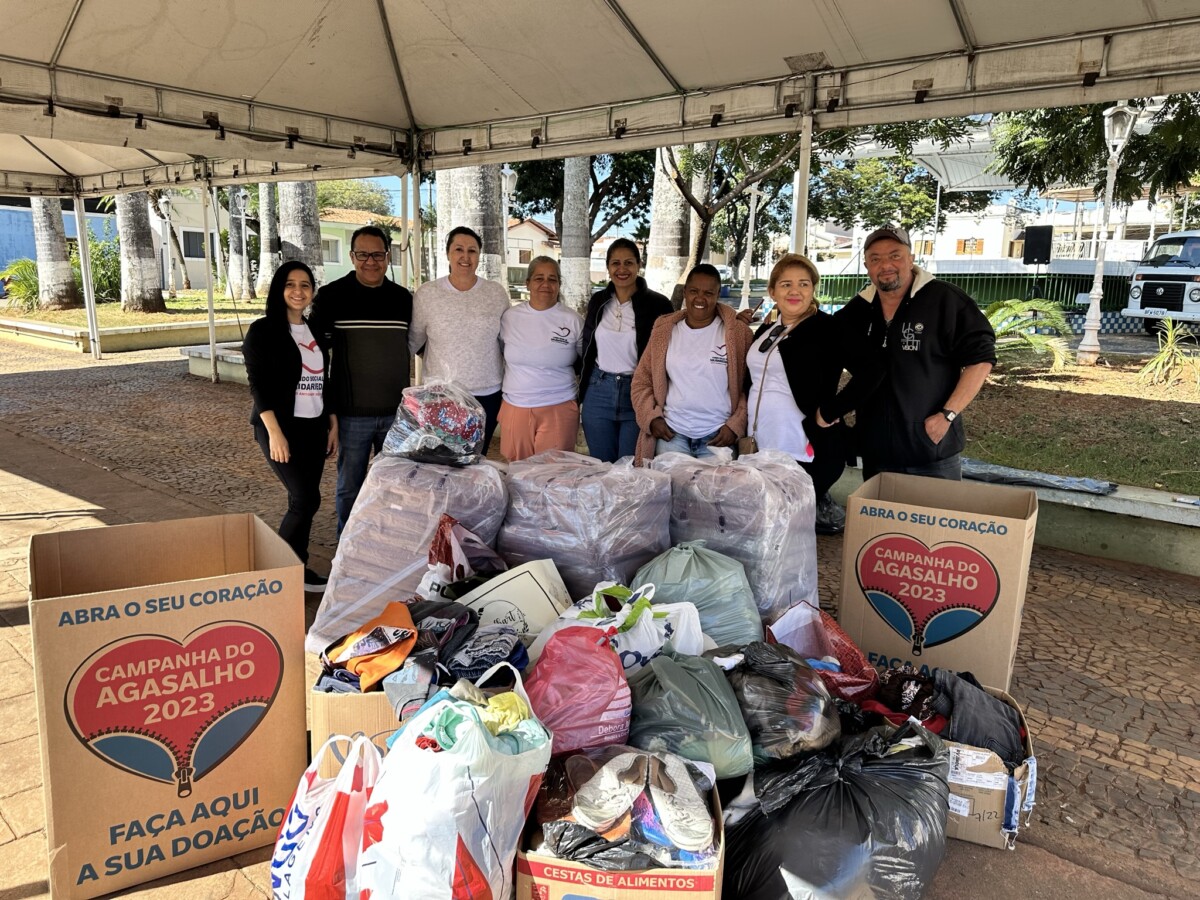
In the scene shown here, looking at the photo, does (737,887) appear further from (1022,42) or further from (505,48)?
(505,48)

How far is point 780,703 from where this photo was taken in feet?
7.13

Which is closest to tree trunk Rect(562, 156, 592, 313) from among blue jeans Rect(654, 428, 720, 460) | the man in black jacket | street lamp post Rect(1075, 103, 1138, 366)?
street lamp post Rect(1075, 103, 1138, 366)

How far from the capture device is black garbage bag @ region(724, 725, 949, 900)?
1.91 m

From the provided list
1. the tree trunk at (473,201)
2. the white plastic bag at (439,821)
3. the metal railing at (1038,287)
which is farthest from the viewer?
the metal railing at (1038,287)

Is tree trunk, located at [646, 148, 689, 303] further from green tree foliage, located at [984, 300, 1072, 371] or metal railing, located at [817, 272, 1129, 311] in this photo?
metal railing, located at [817, 272, 1129, 311]

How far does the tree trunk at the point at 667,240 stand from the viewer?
9617mm

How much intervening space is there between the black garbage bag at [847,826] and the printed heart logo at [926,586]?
846mm

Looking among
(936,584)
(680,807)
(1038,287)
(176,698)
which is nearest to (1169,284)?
(1038,287)

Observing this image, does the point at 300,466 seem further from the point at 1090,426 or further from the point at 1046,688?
the point at 1090,426

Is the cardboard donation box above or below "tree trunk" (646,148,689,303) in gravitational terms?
below

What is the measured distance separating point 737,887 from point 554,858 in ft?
1.62

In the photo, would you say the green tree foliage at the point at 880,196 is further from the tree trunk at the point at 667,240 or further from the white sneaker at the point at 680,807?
the white sneaker at the point at 680,807

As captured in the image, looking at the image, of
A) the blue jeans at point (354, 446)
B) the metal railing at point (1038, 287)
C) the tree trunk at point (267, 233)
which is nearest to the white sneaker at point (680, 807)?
the blue jeans at point (354, 446)

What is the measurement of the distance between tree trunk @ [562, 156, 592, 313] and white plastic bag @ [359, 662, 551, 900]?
10444mm
